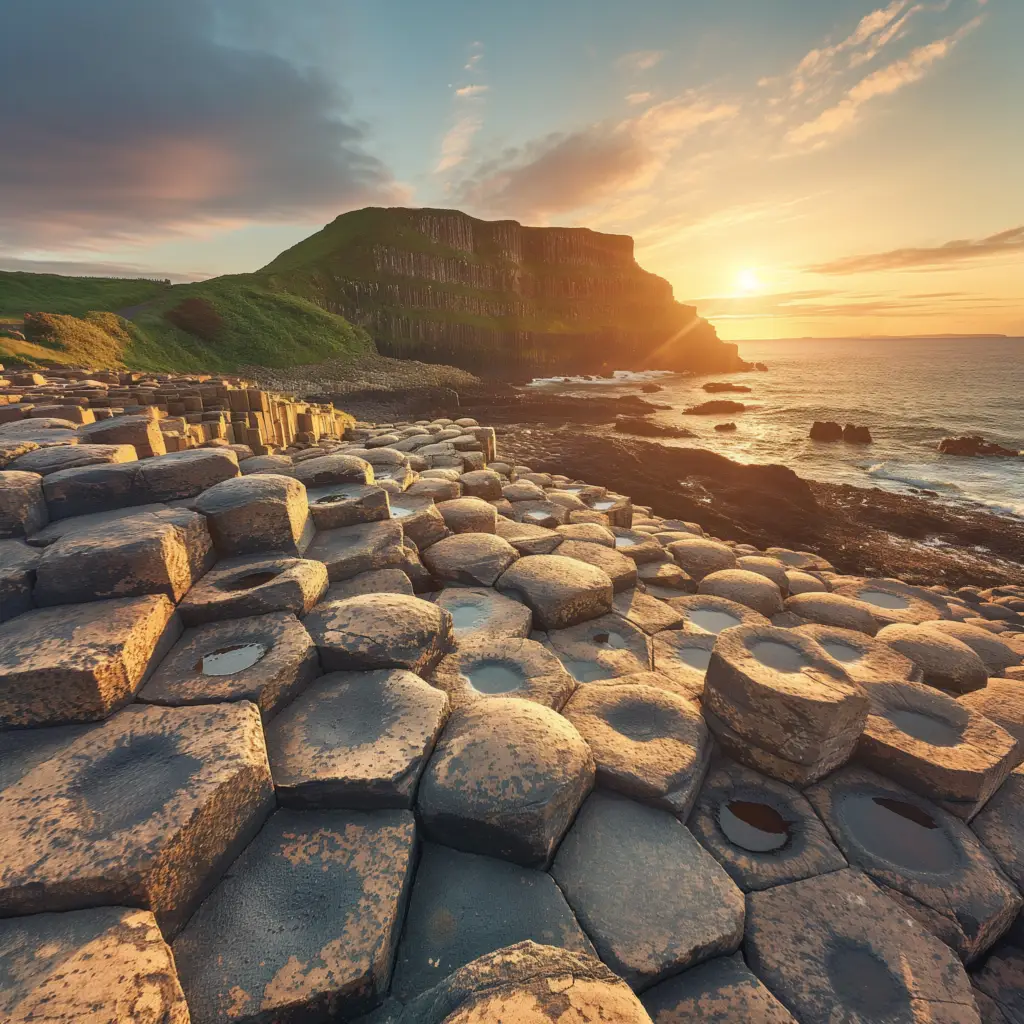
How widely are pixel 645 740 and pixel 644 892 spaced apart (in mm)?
968

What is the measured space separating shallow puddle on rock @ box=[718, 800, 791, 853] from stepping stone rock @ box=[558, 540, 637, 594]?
2.73m

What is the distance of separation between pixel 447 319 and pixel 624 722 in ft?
293

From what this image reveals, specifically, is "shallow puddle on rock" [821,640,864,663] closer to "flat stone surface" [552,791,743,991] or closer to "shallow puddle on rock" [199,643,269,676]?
"flat stone surface" [552,791,743,991]

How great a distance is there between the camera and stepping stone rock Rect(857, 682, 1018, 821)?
3.25 meters

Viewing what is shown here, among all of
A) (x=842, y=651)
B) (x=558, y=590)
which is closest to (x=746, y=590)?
(x=842, y=651)

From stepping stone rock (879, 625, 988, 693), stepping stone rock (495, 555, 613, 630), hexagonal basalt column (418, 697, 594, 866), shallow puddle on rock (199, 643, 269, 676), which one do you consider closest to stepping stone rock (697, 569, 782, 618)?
stepping stone rock (879, 625, 988, 693)

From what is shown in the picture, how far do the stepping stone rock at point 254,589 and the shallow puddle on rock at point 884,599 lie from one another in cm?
748

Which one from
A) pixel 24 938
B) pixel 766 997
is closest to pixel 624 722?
pixel 766 997

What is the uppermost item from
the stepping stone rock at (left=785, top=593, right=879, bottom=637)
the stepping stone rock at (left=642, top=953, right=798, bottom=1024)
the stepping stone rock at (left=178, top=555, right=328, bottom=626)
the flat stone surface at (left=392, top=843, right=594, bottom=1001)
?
the stepping stone rock at (left=178, top=555, right=328, bottom=626)

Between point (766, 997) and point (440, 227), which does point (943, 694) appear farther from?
point (440, 227)

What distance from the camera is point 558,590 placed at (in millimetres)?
4887

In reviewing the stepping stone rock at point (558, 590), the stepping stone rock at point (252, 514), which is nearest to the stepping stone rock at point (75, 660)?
the stepping stone rock at point (252, 514)

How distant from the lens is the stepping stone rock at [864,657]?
429cm

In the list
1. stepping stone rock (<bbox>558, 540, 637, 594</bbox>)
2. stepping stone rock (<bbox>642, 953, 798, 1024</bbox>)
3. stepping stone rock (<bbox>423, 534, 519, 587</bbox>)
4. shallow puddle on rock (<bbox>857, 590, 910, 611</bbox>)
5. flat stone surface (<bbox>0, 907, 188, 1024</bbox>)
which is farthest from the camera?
shallow puddle on rock (<bbox>857, 590, 910, 611</bbox>)
